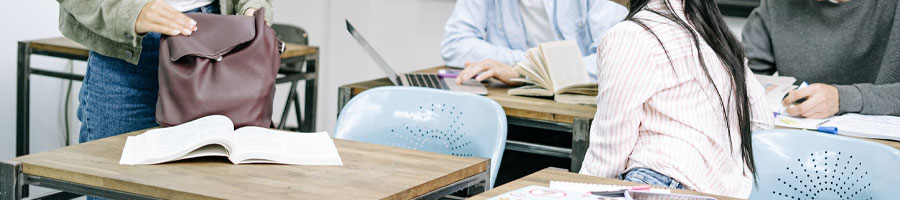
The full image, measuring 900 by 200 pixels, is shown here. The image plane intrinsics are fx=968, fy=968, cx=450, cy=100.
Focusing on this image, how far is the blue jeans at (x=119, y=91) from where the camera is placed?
82.7 inches

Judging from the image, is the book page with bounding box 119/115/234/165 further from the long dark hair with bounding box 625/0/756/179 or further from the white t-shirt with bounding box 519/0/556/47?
the white t-shirt with bounding box 519/0/556/47

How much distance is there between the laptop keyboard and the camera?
8.53 ft

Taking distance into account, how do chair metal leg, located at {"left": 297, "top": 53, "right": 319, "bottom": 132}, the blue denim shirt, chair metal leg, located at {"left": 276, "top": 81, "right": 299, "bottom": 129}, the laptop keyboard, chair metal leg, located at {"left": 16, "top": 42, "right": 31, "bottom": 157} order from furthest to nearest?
1. chair metal leg, located at {"left": 276, "top": 81, "right": 299, "bottom": 129}
2. chair metal leg, located at {"left": 297, "top": 53, "right": 319, "bottom": 132}
3. chair metal leg, located at {"left": 16, "top": 42, "right": 31, "bottom": 157}
4. the blue denim shirt
5. the laptop keyboard

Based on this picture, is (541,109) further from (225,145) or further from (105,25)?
(105,25)

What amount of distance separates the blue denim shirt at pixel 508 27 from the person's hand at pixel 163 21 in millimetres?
1226

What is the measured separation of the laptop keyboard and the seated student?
2.77 feet

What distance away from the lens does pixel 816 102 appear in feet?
7.70

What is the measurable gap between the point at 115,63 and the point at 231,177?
0.69 metres

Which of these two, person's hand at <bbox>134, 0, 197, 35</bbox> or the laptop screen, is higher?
person's hand at <bbox>134, 0, 197, 35</bbox>

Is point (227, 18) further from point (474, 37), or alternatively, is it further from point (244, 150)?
point (474, 37)

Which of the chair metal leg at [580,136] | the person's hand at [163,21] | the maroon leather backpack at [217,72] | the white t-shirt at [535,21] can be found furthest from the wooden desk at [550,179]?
the white t-shirt at [535,21]

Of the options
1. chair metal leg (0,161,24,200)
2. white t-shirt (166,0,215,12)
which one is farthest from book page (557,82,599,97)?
chair metal leg (0,161,24,200)

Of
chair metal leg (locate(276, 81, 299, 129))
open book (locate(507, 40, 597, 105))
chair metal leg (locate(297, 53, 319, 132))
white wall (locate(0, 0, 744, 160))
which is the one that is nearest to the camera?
open book (locate(507, 40, 597, 105))

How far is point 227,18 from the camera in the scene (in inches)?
78.0
